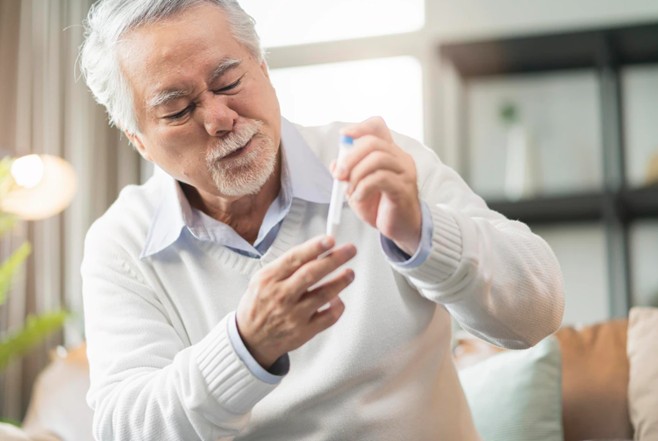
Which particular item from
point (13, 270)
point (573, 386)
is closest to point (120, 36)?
point (573, 386)

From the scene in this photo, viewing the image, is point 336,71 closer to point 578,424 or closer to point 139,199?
point 578,424

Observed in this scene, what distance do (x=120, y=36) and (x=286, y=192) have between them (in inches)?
14.0

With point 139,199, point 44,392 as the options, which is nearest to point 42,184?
point 44,392

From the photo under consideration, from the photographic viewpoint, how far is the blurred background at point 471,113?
389 centimetres

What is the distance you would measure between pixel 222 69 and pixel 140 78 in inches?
5.7

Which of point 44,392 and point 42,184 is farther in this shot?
point 42,184

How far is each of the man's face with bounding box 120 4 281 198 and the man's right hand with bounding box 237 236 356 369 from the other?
1.08 feet

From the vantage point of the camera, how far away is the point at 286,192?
1.55m

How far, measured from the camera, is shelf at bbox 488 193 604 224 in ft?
12.5

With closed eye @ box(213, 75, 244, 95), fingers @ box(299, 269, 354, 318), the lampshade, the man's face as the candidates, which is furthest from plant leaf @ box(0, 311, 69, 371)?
fingers @ box(299, 269, 354, 318)

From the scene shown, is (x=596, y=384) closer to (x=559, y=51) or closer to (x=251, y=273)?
(x=251, y=273)

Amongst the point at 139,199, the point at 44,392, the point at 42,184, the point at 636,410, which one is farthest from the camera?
the point at 42,184

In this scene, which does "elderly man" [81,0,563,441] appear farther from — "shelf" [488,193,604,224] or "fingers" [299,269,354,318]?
"shelf" [488,193,604,224]

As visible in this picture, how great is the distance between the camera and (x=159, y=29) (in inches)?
57.8
